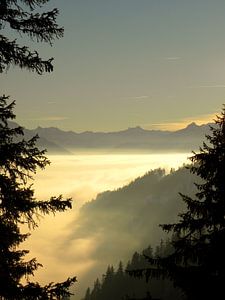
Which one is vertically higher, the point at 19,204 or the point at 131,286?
the point at 19,204

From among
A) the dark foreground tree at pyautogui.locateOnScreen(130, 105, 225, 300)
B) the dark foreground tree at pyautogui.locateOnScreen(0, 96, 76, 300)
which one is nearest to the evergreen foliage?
the dark foreground tree at pyautogui.locateOnScreen(130, 105, 225, 300)

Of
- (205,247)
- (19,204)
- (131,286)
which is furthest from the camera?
(131,286)

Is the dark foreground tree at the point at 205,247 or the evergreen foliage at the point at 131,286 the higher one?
Result: the dark foreground tree at the point at 205,247

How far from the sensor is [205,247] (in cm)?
1349

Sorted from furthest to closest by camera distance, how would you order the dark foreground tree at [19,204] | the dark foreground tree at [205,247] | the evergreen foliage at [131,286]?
1. the evergreen foliage at [131,286]
2. the dark foreground tree at [205,247]
3. the dark foreground tree at [19,204]

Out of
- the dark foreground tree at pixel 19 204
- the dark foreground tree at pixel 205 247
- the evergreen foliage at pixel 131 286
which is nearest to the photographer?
the dark foreground tree at pixel 19 204

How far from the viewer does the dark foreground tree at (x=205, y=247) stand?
13.2 meters

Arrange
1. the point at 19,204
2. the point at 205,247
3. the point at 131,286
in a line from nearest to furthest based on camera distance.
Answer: the point at 19,204 → the point at 205,247 → the point at 131,286

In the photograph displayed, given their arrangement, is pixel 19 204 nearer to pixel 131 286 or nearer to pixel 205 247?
pixel 205 247

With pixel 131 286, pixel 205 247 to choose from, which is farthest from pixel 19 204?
pixel 131 286

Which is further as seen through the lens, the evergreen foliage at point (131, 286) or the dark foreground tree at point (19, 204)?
the evergreen foliage at point (131, 286)

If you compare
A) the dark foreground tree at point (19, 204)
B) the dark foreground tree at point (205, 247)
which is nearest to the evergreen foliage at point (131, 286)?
the dark foreground tree at point (205, 247)

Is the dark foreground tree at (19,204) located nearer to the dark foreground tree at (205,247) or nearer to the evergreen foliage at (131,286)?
the dark foreground tree at (205,247)

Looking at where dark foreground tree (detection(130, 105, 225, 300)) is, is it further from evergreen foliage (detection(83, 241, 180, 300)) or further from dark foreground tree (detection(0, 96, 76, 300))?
evergreen foliage (detection(83, 241, 180, 300))
